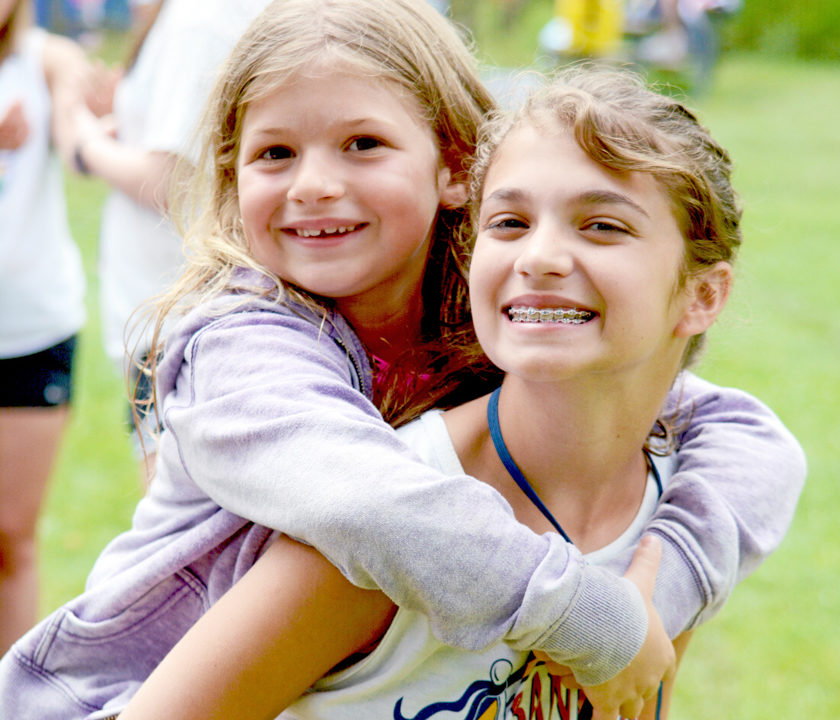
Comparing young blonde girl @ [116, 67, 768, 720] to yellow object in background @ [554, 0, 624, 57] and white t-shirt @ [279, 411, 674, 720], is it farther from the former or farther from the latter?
yellow object in background @ [554, 0, 624, 57]

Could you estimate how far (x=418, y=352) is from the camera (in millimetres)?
1870

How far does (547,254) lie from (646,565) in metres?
0.47

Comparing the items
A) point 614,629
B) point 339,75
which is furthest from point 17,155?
point 614,629

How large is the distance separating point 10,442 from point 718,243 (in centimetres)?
226

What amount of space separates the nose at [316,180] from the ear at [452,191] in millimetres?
254

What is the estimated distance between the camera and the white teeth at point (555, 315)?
4.68 ft

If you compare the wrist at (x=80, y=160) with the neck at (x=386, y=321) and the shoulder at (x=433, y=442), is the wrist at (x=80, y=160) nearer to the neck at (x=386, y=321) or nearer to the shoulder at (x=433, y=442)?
the neck at (x=386, y=321)

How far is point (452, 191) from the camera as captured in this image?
190cm

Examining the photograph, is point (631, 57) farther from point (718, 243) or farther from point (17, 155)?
point (718, 243)

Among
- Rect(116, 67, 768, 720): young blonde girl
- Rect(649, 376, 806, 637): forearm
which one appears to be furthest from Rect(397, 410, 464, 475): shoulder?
Rect(649, 376, 806, 637): forearm

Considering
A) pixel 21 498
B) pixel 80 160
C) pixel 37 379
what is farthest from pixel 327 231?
pixel 21 498

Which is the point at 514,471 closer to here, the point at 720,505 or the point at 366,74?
the point at 720,505

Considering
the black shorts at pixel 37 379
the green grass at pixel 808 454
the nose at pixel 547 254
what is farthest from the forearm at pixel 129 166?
the nose at pixel 547 254

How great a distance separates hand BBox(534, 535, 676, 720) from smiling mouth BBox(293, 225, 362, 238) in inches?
27.6
